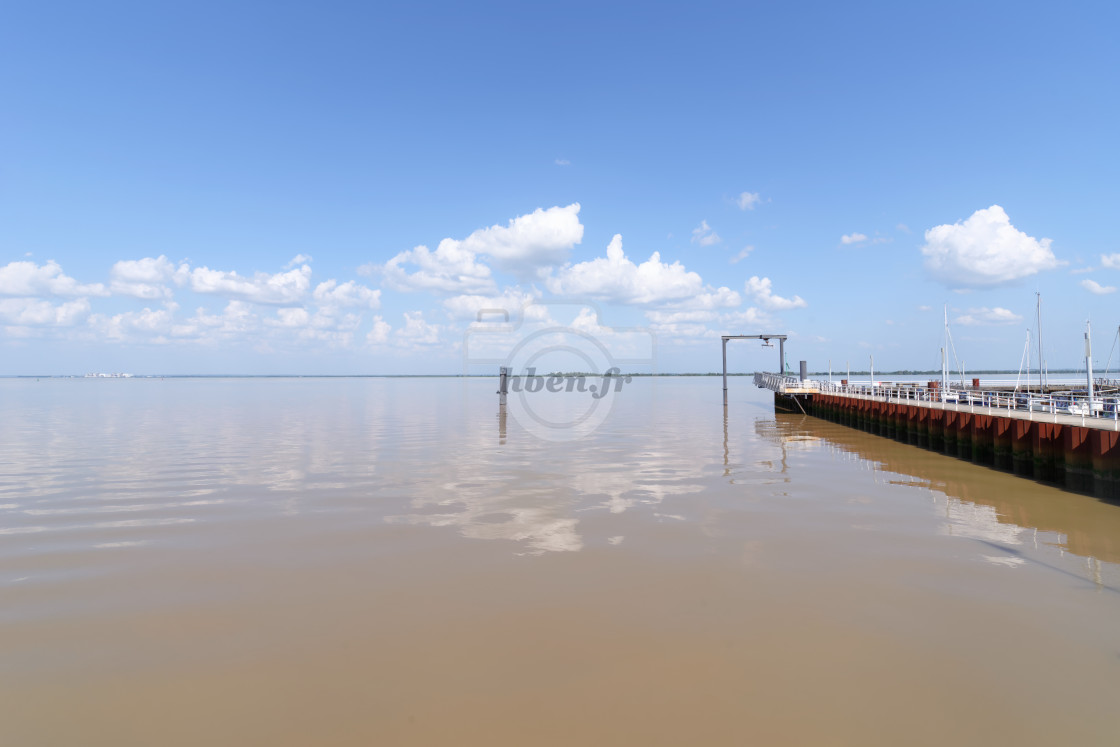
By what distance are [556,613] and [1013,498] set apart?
1514cm

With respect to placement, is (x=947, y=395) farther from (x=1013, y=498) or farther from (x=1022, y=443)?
(x=1013, y=498)

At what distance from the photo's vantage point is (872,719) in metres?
5.64

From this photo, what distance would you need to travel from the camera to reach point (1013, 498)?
52.4 feet

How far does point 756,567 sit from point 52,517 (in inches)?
644

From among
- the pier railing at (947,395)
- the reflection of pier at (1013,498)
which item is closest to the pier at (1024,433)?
the pier railing at (947,395)

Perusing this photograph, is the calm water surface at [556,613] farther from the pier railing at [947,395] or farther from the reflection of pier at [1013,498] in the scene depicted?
the pier railing at [947,395]

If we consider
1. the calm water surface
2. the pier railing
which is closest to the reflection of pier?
the calm water surface

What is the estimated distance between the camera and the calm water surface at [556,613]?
225 inches

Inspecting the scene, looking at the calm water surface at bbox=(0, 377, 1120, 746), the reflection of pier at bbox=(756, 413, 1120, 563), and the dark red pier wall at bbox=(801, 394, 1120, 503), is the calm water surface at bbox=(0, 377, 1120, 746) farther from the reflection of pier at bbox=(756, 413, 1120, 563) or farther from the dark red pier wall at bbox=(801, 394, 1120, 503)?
the dark red pier wall at bbox=(801, 394, 1120, 503)

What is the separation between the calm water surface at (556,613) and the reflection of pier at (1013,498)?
136 millimetres

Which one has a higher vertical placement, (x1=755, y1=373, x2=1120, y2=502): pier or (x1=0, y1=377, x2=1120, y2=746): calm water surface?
(x1=755, y1=373, x2=1120, y2=502): pier

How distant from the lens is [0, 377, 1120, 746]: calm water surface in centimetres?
573

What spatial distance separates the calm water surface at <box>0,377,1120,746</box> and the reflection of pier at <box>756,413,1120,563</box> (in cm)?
14

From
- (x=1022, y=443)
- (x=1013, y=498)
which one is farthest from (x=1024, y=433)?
(x=1013, y=498)
